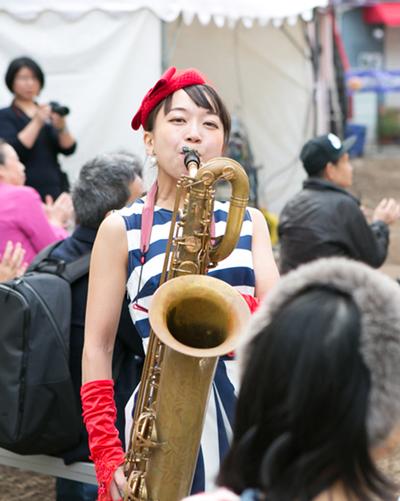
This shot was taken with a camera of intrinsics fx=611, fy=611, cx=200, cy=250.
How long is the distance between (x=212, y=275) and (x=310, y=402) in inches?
36.8

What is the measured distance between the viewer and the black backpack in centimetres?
222

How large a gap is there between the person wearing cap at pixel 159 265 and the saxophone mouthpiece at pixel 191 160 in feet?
0.07

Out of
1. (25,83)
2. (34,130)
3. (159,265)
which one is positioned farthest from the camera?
(25,83)

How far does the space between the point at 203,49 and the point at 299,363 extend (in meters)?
7.20

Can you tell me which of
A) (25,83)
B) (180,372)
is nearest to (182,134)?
(180,372)

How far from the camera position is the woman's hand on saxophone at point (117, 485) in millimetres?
1594

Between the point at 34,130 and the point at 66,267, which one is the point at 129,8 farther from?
the point at 66,267

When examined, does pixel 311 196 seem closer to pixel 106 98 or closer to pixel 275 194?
pixel 106 98

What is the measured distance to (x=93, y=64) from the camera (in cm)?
537

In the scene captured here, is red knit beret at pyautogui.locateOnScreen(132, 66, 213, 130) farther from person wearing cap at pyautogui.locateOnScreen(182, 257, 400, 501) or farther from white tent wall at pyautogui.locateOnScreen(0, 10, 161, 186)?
white tent wall at pyautogui.locateOnScreen(0, 10, 161, 186)

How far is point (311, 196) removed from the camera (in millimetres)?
3789

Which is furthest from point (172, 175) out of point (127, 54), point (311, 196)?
point (127, 54)

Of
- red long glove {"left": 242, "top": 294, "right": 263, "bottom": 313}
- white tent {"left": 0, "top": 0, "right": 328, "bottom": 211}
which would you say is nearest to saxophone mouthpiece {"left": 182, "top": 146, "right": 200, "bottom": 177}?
red long glove {"left": 242, "top": 294, "right": 263, "bottom": 313}

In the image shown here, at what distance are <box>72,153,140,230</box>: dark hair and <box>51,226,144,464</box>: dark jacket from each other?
2.9 inches
